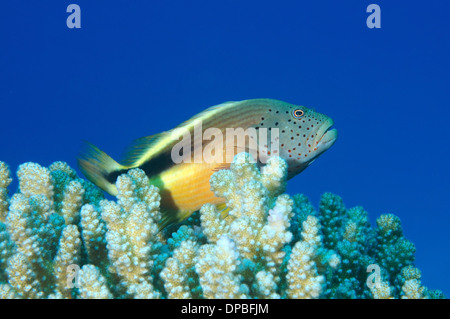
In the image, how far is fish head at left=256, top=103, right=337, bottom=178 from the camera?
137 inches

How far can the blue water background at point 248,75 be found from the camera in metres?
84.6

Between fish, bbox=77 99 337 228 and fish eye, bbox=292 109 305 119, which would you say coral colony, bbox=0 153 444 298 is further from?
fish eye, bbox=292 109 305 119

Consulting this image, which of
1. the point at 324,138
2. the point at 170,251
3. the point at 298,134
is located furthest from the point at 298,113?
the point at 170,251

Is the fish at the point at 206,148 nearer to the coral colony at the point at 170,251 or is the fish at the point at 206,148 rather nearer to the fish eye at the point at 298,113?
the fish eye at the point at 298,113

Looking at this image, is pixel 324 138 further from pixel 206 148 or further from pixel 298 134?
pixel 206 148

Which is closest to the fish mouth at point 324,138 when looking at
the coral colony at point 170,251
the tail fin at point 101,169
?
the coral colony at point 170,251

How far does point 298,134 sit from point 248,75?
397 feet

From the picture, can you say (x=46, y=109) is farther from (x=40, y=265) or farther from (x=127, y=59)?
(x=40, y=265)

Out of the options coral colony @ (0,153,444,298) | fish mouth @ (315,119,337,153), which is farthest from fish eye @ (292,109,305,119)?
coral colony @ (0,153,444,298)

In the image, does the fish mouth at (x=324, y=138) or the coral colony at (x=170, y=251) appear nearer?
the coral colony at (x=170, y=251)

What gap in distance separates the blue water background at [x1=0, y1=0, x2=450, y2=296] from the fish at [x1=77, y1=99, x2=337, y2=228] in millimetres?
64493

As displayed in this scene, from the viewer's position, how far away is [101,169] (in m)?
3.18

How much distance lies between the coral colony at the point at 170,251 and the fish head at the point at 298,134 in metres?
0.95

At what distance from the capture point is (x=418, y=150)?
8412cm
